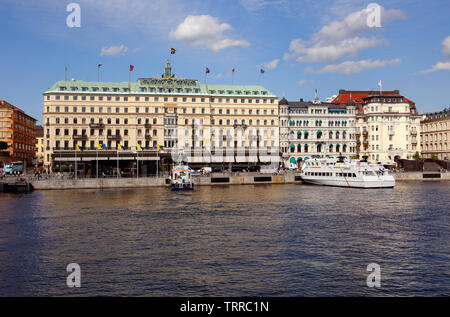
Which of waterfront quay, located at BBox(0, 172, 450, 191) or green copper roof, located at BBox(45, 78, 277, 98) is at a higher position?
green copper roof, located at BBox(45, 78, 277, 98)

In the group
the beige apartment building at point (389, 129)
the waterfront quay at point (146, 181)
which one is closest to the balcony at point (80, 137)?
the waterfront quay at point (146, 181)

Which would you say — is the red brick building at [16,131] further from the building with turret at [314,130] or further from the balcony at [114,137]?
the building with turret at [314,130]

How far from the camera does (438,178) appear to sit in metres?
119

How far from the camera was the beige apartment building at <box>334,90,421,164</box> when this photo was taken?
15250 cm

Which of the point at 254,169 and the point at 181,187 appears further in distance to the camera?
the point at 254,169

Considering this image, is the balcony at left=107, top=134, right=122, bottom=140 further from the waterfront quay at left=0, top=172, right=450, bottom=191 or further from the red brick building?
the red brick building

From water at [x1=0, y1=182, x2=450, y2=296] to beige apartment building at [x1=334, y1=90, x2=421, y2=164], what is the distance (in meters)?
102

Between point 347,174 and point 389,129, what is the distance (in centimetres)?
6709

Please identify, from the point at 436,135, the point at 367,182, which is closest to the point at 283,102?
the point at 436,135

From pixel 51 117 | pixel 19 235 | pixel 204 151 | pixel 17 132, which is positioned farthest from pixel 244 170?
pixel 19 235

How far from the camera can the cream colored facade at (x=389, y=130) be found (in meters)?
152

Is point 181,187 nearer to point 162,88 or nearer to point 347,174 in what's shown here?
point 347,174

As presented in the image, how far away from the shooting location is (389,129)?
15288 centimetres

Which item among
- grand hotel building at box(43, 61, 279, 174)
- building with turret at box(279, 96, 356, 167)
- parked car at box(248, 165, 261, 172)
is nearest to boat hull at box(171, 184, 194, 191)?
grand hotel building at box(43, 61, 279, 174)
